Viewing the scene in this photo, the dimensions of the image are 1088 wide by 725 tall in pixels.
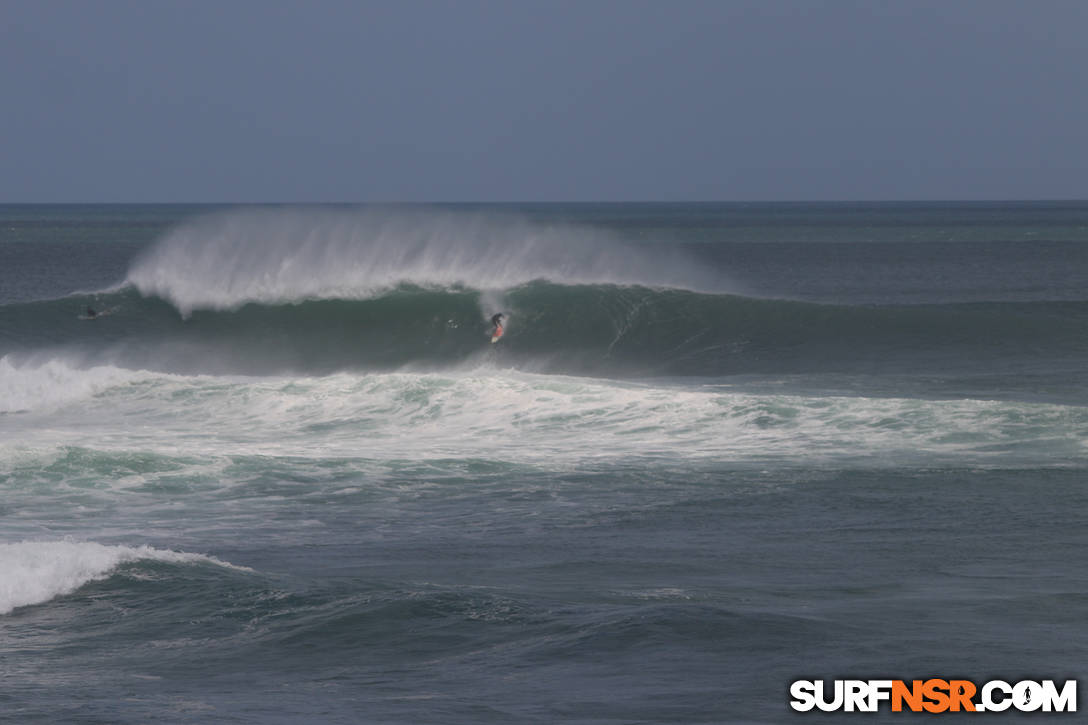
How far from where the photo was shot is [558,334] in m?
31.1

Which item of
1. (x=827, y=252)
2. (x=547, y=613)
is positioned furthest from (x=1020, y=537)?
(x=827, y=252)

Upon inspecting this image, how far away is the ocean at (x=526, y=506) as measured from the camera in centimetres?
883

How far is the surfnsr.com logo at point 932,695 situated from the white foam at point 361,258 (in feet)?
88.0

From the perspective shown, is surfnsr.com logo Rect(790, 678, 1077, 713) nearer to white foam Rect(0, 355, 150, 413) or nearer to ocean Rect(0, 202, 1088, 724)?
ocean Rect(0, 202, 1088, 724)

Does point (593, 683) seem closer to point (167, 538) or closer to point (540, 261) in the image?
point (167, 538)

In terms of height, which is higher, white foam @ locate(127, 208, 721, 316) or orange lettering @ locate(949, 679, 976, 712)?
white foam @ locate(127, 208, 721, 316)

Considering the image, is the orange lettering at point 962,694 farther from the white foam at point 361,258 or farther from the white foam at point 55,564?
the white foam at point 361,258

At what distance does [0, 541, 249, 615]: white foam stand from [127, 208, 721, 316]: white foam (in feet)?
75.6

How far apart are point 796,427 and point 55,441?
9.71m

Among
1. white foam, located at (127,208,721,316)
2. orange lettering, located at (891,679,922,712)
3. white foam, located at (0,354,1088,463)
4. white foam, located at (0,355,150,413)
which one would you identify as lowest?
orange lettering, located at (891,679,922,712)

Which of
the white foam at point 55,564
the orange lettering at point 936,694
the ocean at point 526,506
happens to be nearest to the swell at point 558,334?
the ocean at point 526,506

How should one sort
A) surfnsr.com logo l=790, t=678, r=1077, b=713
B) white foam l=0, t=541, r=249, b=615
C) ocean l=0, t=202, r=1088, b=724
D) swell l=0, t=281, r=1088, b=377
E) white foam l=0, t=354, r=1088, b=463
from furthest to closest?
swell l=0, t=281, r=1088, b=377 → white foam l=0, t=354, r=1088, b=463 → white foam l=0, t=541, r=249, b=615 → ocean l=0, t=202, r=1088, b=724 → surfnsr.com logo l=790, t=678, r=1077, b=713

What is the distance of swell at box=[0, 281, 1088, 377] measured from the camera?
28.8 metres

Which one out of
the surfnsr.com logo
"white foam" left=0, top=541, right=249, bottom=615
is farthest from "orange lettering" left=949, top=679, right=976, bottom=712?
"white foam" left=0, top=541, right=249, bottom=615
